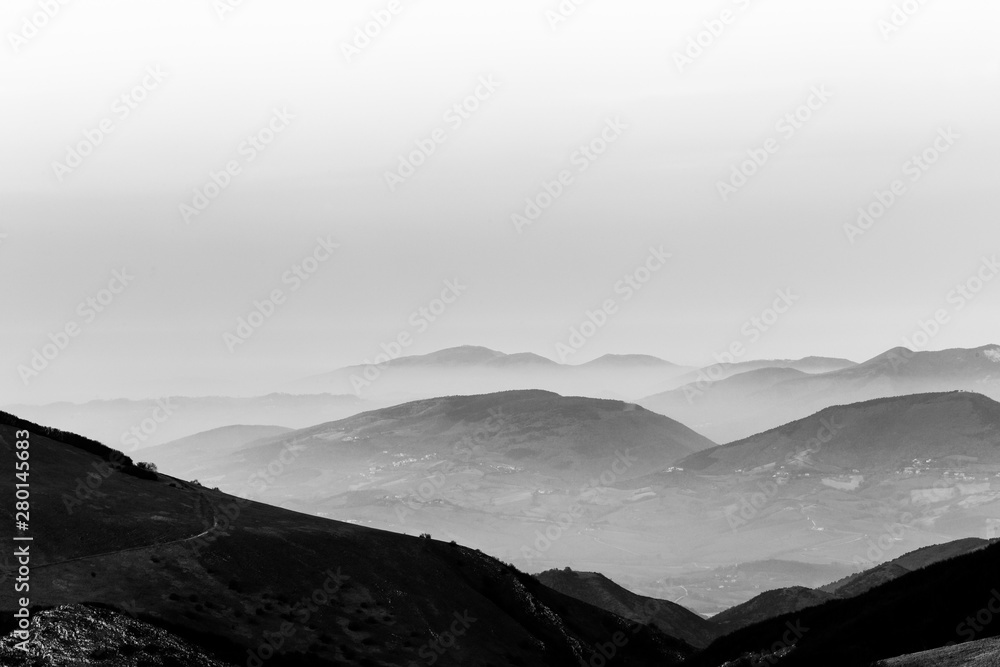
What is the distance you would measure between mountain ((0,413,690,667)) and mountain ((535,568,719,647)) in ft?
121

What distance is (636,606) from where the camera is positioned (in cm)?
13625

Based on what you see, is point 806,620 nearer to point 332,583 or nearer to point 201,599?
point 332,583

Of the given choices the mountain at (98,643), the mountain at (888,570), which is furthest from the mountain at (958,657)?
the mountain at (888,570)

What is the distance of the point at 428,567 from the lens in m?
82.8

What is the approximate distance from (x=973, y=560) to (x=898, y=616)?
9.00 metres

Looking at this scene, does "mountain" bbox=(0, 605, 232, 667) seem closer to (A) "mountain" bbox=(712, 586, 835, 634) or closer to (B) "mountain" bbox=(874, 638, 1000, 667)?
(B) "mountain" bbox=(874, 638, 1000, 667)

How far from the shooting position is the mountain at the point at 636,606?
129375 millimetres

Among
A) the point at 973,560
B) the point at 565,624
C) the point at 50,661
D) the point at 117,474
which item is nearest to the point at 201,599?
the point at 50,661

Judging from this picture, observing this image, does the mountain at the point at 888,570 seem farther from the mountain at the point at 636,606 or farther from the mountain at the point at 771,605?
the mountain at the point at 636,606

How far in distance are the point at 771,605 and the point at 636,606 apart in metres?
22.0

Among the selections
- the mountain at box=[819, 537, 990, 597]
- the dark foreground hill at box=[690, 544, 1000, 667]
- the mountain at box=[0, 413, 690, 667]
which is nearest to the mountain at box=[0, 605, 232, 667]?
the mountain at box=[0, 413, 690, 667]

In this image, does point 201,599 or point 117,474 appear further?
point 117,474

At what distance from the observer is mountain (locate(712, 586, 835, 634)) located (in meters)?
145

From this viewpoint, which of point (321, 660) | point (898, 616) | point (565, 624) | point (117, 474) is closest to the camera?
point (898, 616)
